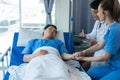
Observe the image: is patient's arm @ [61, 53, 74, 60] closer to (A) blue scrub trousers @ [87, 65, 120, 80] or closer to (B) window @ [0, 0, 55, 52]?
(A) blue scrub trousers @ [87, 65, 120, 80]

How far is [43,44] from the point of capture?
2572 mm

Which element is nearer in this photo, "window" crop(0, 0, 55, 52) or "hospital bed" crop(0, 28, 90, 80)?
"hospital bed" crop(0, 28, 90, 80)

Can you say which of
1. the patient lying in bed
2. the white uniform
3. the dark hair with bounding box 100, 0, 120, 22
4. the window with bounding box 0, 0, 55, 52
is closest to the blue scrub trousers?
the patient lying in bed

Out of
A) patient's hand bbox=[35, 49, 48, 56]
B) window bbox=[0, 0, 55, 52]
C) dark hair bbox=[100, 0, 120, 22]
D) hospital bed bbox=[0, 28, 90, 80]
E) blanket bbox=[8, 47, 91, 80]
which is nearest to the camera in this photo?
blanket bbox=[8, 47, 91, 80]

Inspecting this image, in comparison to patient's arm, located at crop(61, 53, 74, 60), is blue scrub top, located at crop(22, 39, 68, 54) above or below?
above

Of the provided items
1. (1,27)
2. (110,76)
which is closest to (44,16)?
(1,27)

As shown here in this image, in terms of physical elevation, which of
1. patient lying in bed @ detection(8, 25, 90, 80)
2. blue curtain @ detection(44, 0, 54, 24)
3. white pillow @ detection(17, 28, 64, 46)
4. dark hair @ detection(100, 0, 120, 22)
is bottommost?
patient lying in bed @ detection(8, 25, 90, 80)

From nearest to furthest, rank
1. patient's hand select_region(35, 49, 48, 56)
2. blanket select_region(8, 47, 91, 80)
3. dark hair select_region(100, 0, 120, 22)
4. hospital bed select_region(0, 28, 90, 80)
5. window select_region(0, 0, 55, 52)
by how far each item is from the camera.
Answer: blanket select_region(8, 47, 91, 80) < dark hair select_region(100, 0, 120, 22) < patient's hand select_region(35, 49, 48, 56) < hospital bed select_region(0, 28, 90, 80) < window select_region(0, 0, 55, 52)

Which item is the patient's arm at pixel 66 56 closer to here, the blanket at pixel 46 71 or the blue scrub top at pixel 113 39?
the blanket at pixel 46 71

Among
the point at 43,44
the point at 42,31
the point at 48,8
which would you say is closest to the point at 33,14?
the point at 48,8

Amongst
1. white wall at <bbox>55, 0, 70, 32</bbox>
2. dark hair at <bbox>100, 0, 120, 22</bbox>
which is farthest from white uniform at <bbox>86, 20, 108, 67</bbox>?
white wall at <bbox>55, 0, 70, 32</bbox>

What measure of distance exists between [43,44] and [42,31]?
0.46 meters

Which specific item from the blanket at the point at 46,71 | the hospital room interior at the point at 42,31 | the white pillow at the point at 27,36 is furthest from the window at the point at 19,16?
the blanket at the point at 46,71

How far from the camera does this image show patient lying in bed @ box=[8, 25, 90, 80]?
1.75 m
